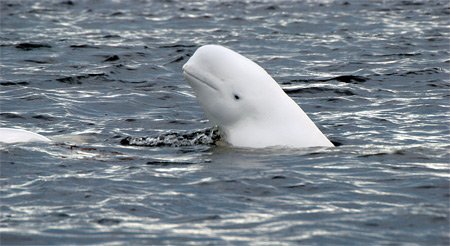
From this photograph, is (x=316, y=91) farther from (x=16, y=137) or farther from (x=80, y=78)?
(x=16, y=137)

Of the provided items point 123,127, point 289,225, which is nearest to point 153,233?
point 289,225

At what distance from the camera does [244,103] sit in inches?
481

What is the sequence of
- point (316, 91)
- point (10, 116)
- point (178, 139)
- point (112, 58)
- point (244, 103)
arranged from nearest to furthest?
point (244, 103) → point (178, 139) → point (10, 116) → point (316, 91) → point (112, 58)

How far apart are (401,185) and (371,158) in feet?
4.51

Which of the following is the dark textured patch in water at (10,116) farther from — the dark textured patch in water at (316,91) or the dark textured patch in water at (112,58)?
the dark textured patch in water at (112,58)

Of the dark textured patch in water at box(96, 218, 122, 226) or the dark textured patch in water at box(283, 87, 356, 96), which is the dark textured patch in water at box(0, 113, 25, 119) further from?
the dark textured patch in water at box(96, 218, 122, 226)

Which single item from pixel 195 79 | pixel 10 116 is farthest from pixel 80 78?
pixel 195 79

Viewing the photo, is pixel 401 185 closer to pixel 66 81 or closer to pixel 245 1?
pixel 66 81

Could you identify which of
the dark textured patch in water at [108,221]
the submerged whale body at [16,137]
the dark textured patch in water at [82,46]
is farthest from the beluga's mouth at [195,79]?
the dark textured patch in water at [82,46]

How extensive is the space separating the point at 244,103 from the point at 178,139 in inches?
64.9

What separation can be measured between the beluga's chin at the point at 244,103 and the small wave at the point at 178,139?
630 millimetres

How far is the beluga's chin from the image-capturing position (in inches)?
476

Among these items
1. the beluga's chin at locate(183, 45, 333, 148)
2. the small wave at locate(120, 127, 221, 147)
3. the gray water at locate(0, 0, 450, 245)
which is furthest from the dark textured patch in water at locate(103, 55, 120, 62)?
the beluga's chin at locate(183, 45, 333, 148)

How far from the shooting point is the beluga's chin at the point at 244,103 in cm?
1208
